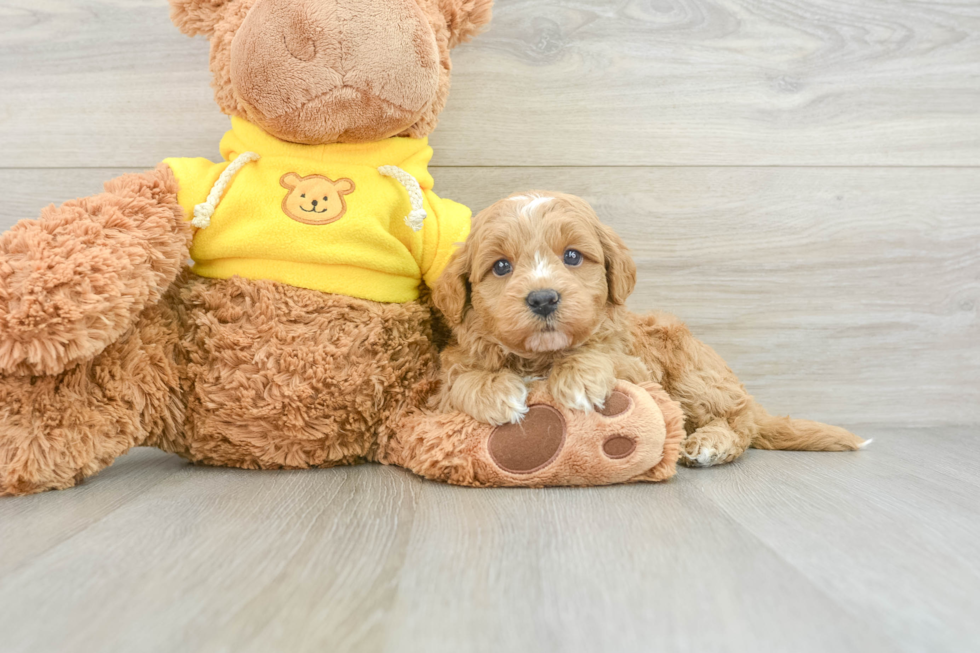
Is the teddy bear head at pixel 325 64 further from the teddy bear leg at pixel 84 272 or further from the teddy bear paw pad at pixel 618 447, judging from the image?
the teddy bear paw pad at pixel 618 447

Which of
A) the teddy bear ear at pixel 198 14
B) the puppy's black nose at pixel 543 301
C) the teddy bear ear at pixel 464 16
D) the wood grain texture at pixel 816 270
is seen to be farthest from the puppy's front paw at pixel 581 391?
the teddy bear ear at pixel 198 14

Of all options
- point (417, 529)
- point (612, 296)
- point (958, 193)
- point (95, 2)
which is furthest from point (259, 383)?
point (958, 193)

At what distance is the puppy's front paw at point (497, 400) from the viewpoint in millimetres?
1177

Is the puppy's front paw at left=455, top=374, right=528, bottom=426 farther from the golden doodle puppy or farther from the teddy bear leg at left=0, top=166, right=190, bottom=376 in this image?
the teddy bear leg at left=0, top=166, right=190, bottom=376

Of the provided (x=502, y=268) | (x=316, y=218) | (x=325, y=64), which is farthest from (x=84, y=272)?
(x=502, y=268)

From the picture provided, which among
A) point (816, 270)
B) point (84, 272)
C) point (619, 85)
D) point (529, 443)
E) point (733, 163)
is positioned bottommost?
point (529, 443)

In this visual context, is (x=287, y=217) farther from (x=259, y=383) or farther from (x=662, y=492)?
(x=662, y=492)

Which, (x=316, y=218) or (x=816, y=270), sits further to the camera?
(x=816, y=270)

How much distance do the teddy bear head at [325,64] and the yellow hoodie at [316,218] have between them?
5cm

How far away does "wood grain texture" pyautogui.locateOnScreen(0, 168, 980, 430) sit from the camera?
1.79 m

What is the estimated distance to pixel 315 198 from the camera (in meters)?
1.30

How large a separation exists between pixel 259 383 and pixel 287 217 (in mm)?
317

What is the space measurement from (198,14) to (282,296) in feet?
1.97

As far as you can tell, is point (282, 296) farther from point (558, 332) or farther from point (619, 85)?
point (619, 85)
